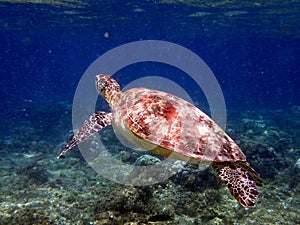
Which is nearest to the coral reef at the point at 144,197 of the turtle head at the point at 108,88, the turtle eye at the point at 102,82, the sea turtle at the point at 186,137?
the sea turtle at the point at 186,137

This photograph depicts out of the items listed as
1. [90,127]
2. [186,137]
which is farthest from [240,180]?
[90,127]

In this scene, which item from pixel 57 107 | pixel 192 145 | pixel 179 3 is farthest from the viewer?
pixel 179 3

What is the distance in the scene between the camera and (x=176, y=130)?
4.57m

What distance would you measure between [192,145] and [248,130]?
1104 cm

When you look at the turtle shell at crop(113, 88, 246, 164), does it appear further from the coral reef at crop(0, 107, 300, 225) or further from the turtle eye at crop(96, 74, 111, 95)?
the turtle eye at crop(96, 74, 111, 95)

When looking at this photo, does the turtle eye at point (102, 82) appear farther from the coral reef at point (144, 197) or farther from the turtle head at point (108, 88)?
the coral reef at point (144, 197)

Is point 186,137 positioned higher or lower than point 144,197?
higher

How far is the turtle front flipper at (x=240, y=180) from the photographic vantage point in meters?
3.88

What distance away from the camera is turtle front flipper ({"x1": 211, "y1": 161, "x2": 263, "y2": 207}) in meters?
3.88

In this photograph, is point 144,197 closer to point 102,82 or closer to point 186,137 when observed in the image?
point 186,137

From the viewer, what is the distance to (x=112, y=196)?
535 cm

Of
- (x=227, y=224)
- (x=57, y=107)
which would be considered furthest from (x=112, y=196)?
(x=57, y=107)

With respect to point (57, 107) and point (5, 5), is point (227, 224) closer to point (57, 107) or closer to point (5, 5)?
point (57, 107)

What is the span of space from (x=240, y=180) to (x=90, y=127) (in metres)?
3.38
